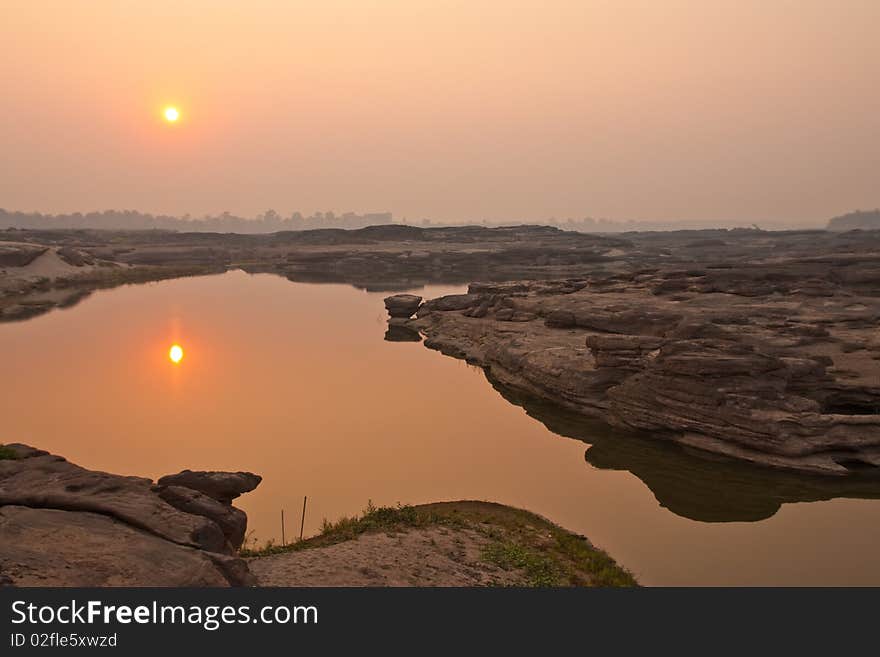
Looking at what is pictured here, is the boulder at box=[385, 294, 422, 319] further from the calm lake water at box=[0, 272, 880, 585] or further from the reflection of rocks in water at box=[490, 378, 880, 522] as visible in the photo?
the reflection of rocks in water at box=[490, 378, 880, 522]

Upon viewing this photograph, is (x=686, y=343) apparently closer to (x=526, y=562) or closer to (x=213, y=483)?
(x=526, y=562)

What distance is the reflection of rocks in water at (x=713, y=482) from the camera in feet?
64.0

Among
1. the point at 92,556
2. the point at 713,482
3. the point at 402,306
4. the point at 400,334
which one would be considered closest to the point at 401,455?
the point at 713,482

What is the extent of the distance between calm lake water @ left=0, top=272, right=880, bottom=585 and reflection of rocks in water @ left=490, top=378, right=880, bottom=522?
0.07m

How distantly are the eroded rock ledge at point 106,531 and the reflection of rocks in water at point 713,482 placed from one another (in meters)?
15.3

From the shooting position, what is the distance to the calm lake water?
17141mm

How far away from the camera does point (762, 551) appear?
16641mm

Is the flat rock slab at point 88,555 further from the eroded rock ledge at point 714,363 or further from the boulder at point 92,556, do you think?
the eroded rock ledge at point 714,363

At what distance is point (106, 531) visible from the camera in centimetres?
1051

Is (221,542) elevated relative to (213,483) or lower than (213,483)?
elevated

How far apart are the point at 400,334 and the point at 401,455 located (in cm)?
2967

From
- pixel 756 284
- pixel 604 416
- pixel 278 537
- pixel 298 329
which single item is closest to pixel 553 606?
pixel 278 537

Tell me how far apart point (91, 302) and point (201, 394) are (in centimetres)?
4780

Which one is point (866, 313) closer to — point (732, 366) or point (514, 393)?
point (732, 366)
